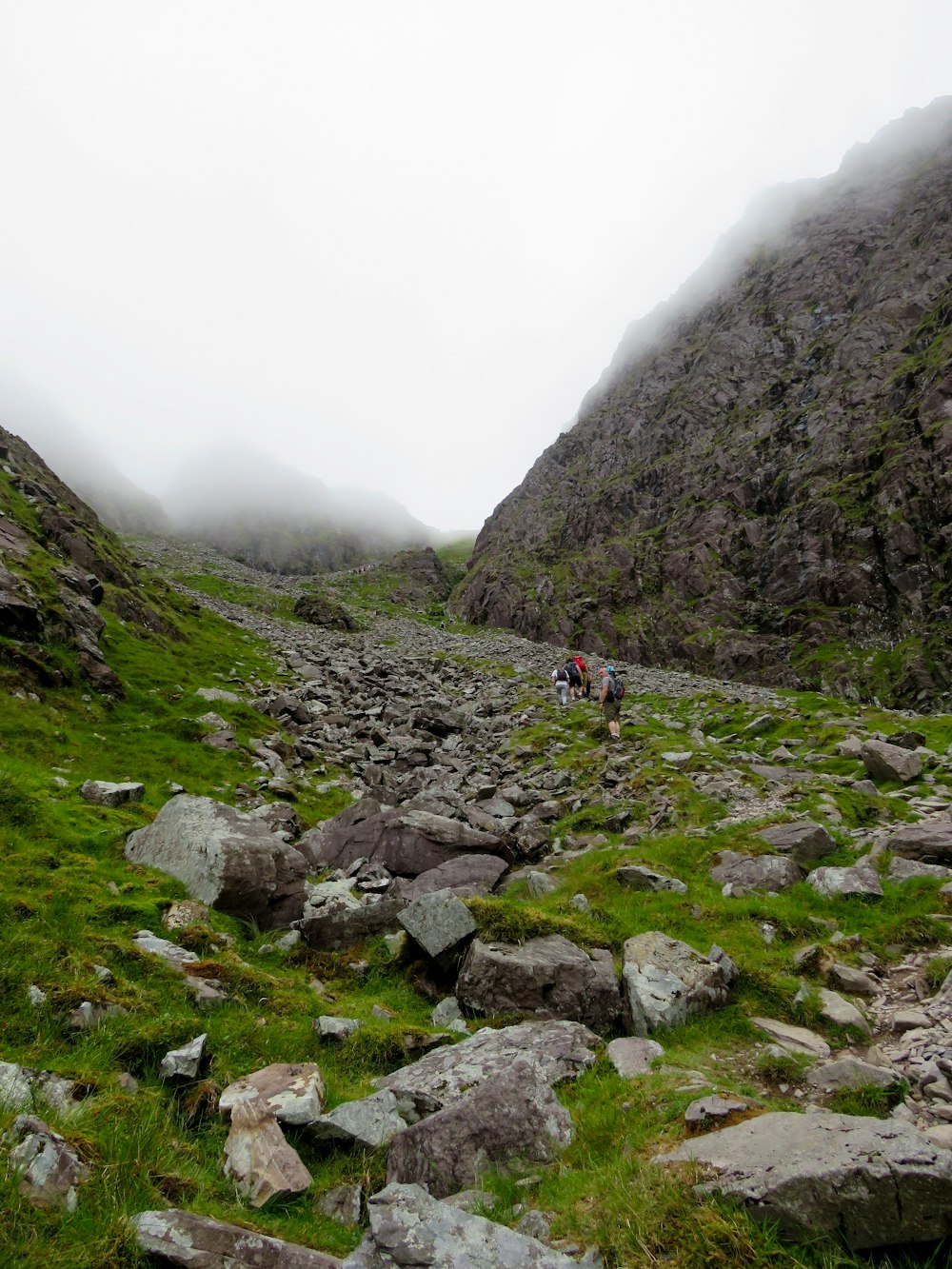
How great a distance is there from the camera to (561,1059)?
7762 millimetres

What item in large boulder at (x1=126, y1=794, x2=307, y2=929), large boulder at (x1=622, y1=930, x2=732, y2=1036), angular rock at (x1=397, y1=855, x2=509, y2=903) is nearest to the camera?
large boulder at (x1=622, y1=930, x2=732, y2=1036)

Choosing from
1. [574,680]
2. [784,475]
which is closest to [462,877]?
[574,680]

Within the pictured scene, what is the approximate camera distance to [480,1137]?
250 inches

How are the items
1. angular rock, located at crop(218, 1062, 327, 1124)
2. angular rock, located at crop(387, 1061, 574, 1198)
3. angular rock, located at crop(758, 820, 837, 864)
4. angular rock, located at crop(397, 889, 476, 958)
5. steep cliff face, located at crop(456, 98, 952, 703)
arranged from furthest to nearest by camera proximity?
steep cliff face, located at crop(456, 98, 952, 703) < angular rock, located at crop(758, 820, 837, 864) < angular rock, located at crop(397, 889, 476, 958) < angular rock, located at crop(218, 1062, 327, 1124) < angular rock, located at crop(387, 1061, 574, 1198)

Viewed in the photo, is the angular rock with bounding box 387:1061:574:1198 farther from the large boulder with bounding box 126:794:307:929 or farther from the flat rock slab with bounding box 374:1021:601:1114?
the large boulder with bounding box 126:794:307:929

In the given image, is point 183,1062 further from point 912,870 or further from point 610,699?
point 610,699

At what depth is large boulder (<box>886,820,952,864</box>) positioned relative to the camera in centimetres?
1188

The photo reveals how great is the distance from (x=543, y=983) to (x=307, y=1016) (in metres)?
3.62

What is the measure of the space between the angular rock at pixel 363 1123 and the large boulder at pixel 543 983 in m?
2.82

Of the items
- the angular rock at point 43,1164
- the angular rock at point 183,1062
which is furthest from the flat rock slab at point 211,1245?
the angular rock at point 183,1062

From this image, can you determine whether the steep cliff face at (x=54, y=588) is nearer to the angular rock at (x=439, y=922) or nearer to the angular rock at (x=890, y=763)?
the angular rock at (x=439, y=922)

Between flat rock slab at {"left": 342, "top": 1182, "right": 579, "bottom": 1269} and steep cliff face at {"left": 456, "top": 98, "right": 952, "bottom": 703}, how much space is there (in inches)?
2691

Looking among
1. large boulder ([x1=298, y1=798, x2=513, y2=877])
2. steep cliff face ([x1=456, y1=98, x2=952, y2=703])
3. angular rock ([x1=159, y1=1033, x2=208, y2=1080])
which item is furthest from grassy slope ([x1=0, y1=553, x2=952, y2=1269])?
steep cliff face ([x1=456, y1=98, x2=952, y2=703])

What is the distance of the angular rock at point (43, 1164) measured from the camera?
4.27m
